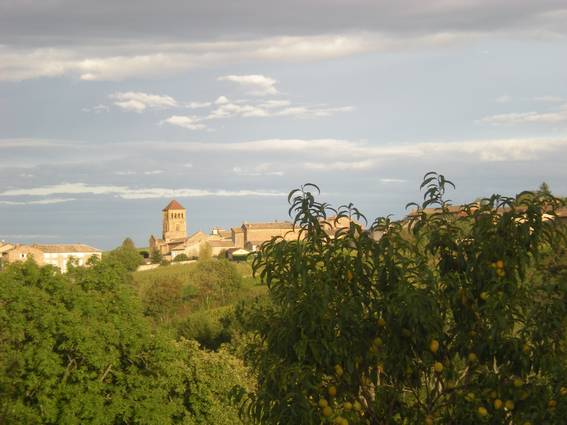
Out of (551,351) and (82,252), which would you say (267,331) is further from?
(82,252)

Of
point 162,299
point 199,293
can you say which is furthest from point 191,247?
point 162,299

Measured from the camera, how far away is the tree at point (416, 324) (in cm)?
834

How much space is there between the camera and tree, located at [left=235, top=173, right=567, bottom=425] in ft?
27.3

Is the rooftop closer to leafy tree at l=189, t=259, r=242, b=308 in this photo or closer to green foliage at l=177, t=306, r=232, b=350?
leafy tree at l=189, t=259, r=242, b=308

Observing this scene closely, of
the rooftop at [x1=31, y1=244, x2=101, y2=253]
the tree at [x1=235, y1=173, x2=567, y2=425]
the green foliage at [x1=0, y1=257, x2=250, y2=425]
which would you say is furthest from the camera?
the rooftop at [x1=31, y1=244, x2=101, y2=253]

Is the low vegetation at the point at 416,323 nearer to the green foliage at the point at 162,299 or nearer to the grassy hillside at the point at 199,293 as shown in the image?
the grassy hillside at the point at 199,293

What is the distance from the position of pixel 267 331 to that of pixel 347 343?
91 cm

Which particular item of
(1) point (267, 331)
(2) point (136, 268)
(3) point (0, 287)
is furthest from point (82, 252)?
(1) point (267, 331)

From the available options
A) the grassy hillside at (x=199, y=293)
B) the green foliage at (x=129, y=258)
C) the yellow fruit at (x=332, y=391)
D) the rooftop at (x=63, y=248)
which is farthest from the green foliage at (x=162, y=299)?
the yellow fruit at (x=332, y=391)

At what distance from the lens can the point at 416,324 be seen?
8461 mm

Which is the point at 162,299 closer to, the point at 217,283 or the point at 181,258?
the point at 217,283

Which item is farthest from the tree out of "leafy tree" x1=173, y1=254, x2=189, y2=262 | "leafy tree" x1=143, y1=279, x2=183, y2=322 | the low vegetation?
"leafy tree" x1=173, y1=254, x2=189, y2=262

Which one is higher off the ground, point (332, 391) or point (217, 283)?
point (332, 391)

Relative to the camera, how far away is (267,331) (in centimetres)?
902
